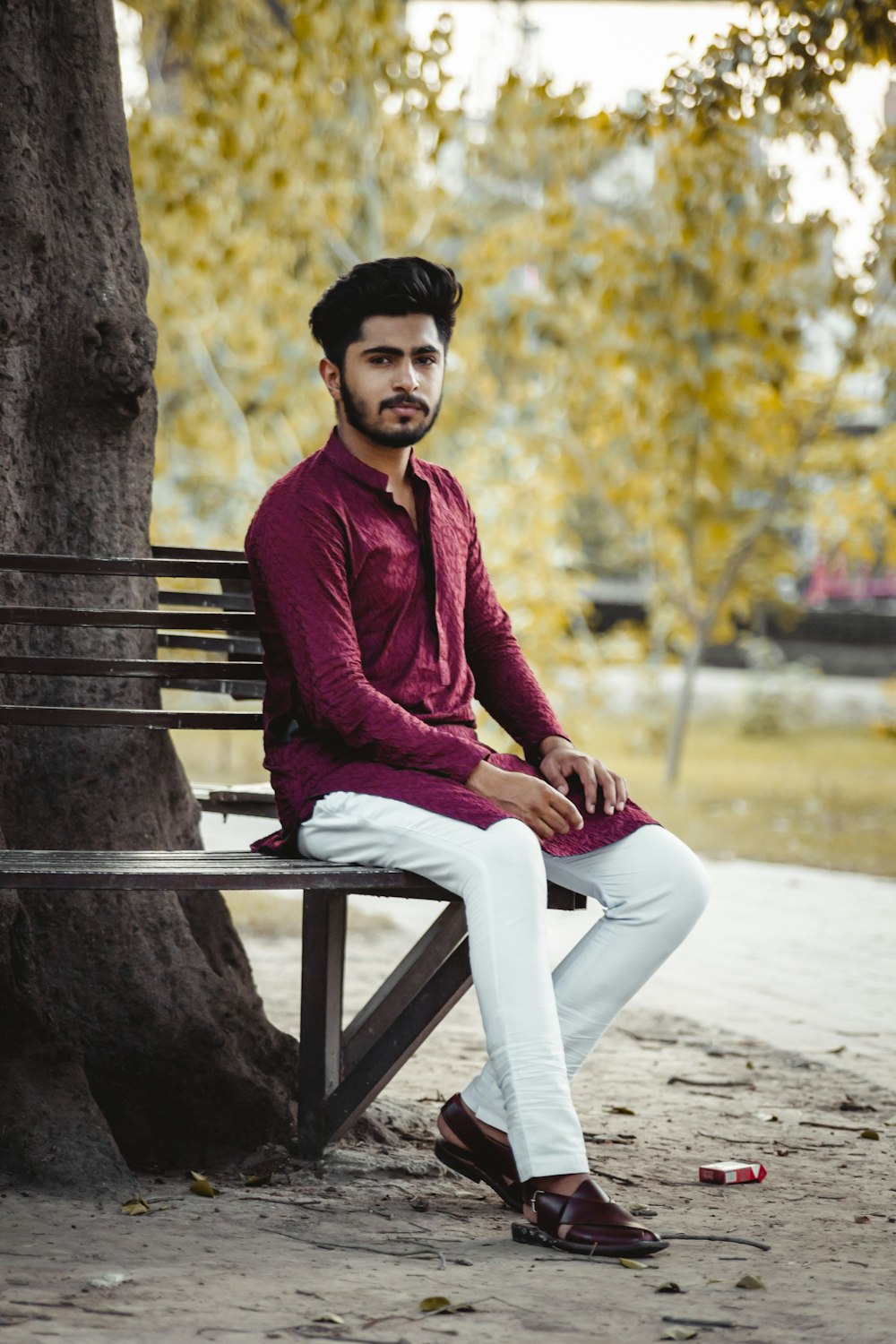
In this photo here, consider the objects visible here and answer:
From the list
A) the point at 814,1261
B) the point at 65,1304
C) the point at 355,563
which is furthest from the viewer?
the point at 355,563

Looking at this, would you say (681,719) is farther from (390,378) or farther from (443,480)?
(390,378)

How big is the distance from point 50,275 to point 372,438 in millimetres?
963

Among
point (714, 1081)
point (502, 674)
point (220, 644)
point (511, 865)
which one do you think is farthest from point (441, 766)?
point (714, 1081)

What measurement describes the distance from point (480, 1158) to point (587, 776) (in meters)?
0.83

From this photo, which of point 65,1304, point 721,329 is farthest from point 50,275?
point 721,329

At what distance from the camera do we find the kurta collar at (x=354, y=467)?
3.82 metres

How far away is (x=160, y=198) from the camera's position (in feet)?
37.6

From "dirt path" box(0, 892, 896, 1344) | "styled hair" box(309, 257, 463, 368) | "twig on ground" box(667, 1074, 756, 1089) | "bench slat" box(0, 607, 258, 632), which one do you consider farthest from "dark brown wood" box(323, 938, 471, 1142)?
"twig on ground" box(667, 1074, 756, 1089)

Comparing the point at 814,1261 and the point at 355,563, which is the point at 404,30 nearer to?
the point at 355,563

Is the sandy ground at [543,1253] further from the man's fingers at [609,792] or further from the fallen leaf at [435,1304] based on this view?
the man's fingers at [609,792]

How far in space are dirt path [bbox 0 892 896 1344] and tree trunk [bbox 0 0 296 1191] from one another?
29 cm

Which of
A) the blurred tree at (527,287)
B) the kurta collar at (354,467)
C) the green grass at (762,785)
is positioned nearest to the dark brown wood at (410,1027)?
the kurta collar at (354,467)

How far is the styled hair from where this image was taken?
12.5 feet

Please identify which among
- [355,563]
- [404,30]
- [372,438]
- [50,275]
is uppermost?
[404,30]
